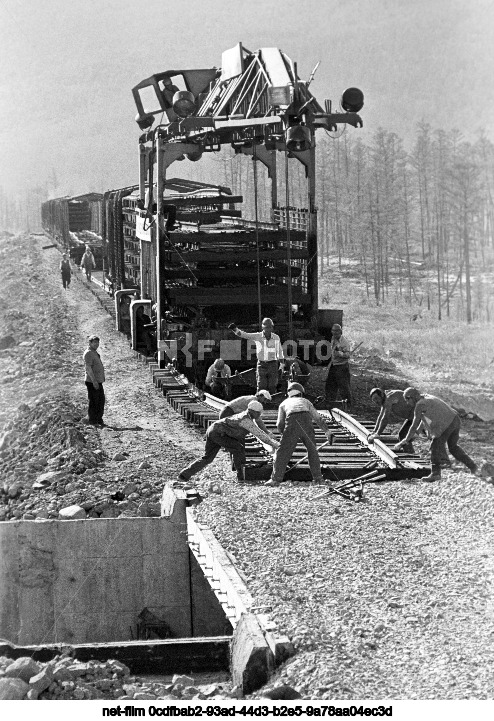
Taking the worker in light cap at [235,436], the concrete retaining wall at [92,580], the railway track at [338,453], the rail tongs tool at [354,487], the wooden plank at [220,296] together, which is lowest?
the concrete retaining wall at [92,580]

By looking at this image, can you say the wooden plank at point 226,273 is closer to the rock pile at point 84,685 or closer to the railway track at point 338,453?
the railway track at point 338,453

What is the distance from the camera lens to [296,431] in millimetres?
Result: 11656

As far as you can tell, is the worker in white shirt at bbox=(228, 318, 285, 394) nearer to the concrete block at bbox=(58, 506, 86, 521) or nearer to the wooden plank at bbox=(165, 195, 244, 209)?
the concrete block at bbox=(58, 506, 86, 521)

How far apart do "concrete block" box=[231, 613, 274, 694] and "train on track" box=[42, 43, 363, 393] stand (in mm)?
8563

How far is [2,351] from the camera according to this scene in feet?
93.4

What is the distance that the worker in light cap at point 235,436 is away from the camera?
1180 centimetres

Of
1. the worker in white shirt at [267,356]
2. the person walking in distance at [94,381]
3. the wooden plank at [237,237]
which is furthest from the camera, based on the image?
the wooden plank at [237,237]

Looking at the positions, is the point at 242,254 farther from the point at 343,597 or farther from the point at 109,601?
the point at 343,597

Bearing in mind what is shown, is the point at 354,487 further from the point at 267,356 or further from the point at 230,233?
the point at 230,233

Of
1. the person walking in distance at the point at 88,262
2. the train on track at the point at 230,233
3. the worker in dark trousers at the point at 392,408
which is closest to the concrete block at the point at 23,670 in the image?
the worker in dark trousers at the point at 392,408

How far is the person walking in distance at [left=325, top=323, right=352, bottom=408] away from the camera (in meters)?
16.4

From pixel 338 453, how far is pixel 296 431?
5.56ft

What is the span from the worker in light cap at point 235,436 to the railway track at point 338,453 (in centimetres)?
24

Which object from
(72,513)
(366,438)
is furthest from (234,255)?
(72,513)
